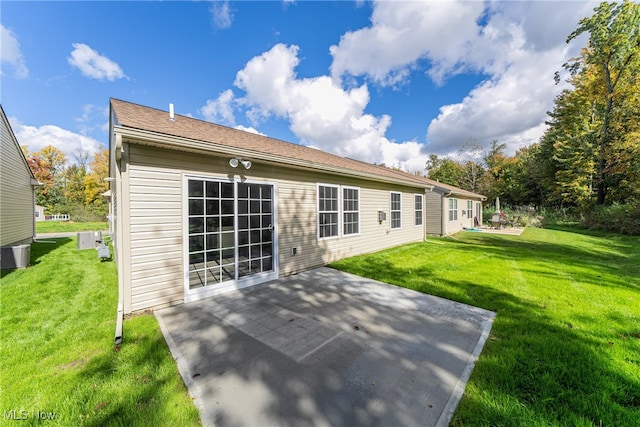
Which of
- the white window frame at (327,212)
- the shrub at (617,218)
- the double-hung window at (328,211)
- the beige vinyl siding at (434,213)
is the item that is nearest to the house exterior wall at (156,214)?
the white window frame at (327,212)

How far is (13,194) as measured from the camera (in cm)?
902

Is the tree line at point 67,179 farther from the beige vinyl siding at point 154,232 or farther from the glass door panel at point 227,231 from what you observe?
the beige vinyl siding at point 154,232

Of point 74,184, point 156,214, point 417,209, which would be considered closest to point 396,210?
point 417,209

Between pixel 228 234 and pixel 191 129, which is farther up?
pixel 191 129

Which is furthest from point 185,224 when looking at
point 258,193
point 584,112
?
point 584,112

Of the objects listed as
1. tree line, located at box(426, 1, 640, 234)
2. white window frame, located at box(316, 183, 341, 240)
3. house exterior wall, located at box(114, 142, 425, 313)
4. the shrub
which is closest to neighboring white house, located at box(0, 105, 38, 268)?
house exterior wall, located at box(114, 142, 425, 313)

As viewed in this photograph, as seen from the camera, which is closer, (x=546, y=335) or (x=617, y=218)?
(x=546, y=335)

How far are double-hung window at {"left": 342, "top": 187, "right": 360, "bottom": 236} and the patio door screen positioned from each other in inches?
103

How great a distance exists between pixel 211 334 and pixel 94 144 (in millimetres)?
39102

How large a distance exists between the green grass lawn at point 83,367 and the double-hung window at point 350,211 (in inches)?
203

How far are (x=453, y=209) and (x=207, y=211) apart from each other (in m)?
14.5

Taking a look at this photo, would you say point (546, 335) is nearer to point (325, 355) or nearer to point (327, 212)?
point (325, 355)

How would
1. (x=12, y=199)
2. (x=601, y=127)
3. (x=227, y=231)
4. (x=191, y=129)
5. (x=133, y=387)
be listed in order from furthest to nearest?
1. (x=601, y=127)
2. (x=12, y=199)
3. (x=191, y=129)
4. (x=227, y=231)
5. (x=133, y=387)

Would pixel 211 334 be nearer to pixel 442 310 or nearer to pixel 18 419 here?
pixel 18 419
